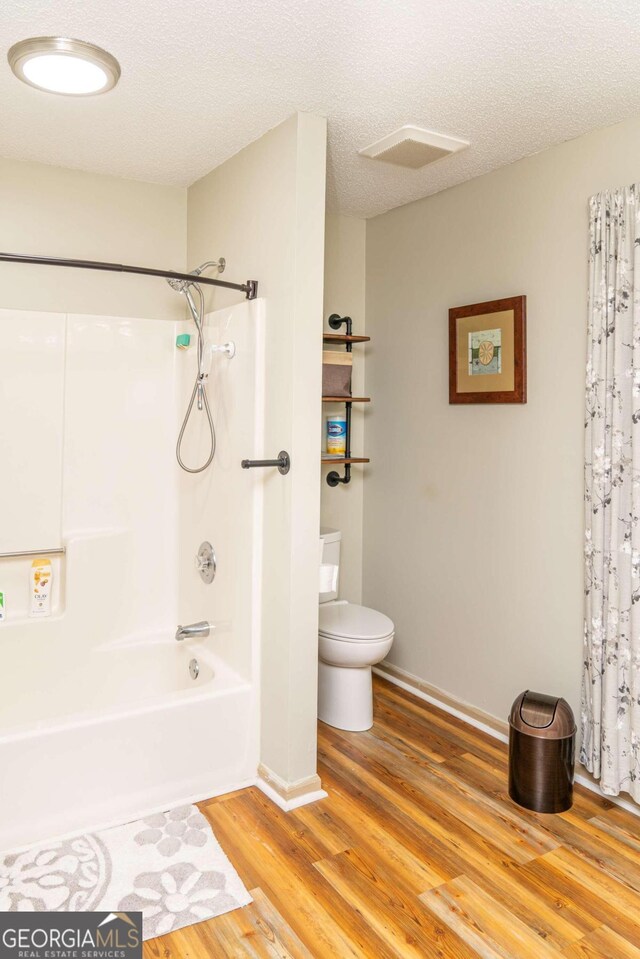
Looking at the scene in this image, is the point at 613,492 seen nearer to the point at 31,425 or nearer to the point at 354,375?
the point at 354,375

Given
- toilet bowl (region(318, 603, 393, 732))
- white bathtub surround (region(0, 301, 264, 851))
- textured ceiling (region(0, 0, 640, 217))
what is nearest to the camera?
textured ceiling (region(0, 0, 640, 217))

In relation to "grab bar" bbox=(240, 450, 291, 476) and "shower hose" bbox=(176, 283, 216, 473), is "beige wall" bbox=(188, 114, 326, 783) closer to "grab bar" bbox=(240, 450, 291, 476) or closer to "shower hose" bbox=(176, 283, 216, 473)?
"grab bar" bbox=(240, 450, 291, 476)

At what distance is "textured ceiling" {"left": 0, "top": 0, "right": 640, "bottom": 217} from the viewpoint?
6.13 ft

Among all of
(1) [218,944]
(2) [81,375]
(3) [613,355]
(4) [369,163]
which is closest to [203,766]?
(1) [218,944]

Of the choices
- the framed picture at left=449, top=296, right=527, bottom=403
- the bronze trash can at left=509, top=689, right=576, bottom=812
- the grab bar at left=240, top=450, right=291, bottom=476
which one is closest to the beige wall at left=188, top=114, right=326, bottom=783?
the grab bar at left=240, top=450, right=291, bottom=476

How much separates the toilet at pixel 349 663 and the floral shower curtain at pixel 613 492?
897mm

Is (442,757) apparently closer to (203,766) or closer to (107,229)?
(203,766)

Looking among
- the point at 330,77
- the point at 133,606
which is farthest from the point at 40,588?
the point at 330,77

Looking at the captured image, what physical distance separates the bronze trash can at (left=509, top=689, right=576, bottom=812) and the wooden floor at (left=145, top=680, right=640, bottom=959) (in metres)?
0.06

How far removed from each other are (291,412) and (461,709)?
1700mm

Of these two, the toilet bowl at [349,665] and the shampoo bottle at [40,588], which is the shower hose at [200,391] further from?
the toilet bowl at [349,665]

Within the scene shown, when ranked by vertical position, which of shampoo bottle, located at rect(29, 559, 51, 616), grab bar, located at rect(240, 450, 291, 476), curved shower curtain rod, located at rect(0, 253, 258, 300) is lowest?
shampoo bottle, located at rect(29, 559, 51, 616)

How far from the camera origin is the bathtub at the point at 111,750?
2.25 meters

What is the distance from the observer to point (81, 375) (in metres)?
3.07
